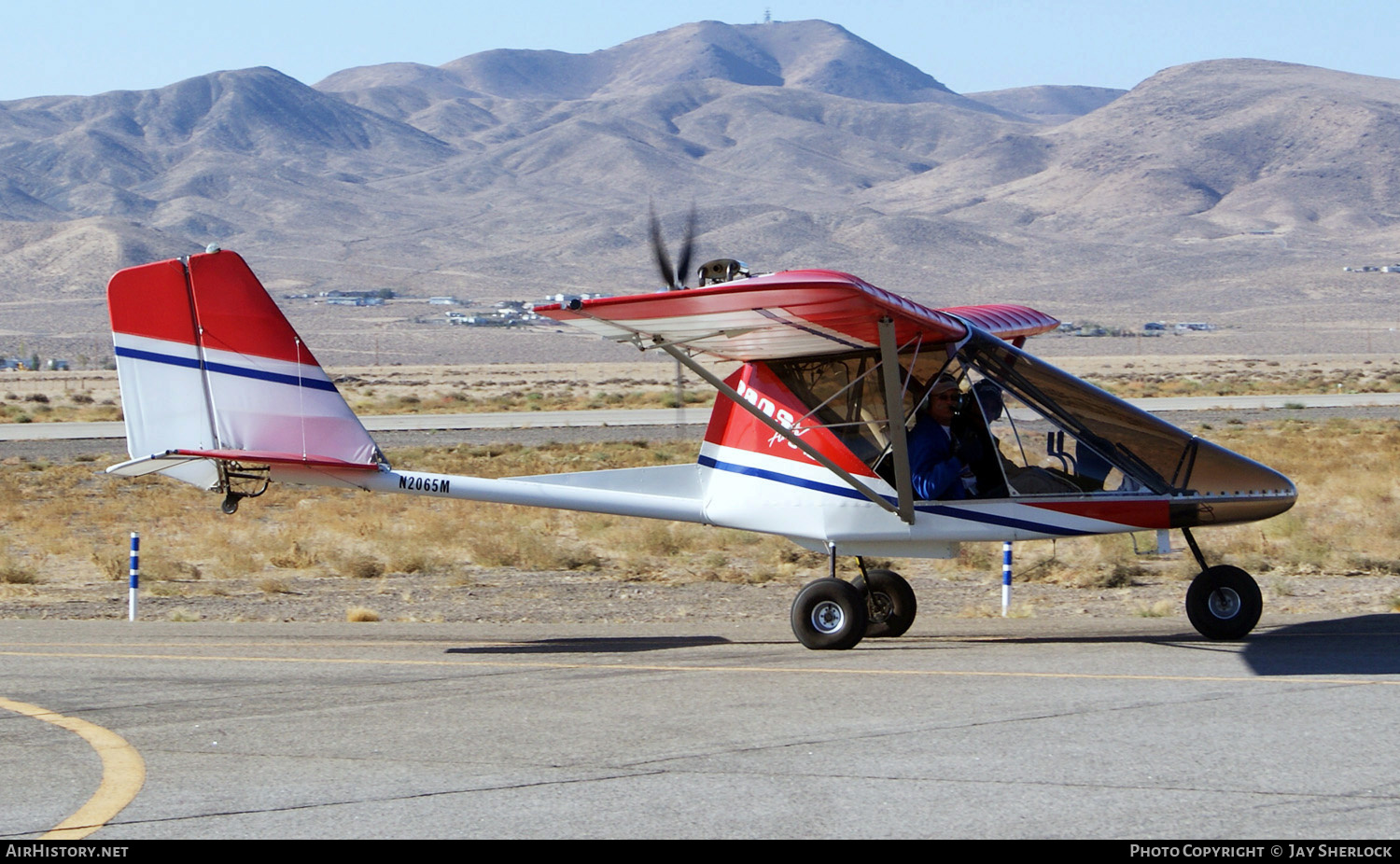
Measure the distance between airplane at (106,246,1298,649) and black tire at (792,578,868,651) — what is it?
Answer: 0.6 inches

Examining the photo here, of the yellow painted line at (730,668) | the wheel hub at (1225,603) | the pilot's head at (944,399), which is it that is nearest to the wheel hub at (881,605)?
the pilot's head at (944,399)

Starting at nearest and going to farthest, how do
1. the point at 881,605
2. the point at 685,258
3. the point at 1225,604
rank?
1. the point at 1225,604
2. the point at 685,258
3. the point at 881,605

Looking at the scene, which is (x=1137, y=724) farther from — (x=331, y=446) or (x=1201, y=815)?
(x=331, y=446)

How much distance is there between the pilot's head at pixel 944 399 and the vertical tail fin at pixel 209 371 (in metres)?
4.88

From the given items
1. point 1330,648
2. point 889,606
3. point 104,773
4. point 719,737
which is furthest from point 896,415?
point 104,773

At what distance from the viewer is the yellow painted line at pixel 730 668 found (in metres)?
9.02

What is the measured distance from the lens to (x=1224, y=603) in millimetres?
10594

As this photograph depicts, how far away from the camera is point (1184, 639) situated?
1091cm

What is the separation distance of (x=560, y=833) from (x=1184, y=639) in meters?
6.63

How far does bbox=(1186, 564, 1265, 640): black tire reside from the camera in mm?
10484

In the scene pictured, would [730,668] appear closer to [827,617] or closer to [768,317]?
[827,617]

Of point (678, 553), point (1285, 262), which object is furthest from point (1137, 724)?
Result: point (1285, 262)

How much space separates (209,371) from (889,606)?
6.11m

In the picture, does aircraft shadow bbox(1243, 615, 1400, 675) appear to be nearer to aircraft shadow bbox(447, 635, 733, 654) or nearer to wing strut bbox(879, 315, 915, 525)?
wing strut bbox(879, 315, 915, 525)
